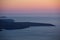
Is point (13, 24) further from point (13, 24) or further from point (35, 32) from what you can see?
point (35, 32)

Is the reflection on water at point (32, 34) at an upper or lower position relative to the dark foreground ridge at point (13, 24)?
lower

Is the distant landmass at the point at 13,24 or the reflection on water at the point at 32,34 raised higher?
the distant landmass at the point at 13,24

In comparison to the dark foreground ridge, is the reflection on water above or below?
below

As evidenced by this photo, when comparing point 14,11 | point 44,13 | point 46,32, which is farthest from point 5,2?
point 46,32

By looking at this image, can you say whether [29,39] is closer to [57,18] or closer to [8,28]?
[8,28]

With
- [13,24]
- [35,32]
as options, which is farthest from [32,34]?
[13,24]
